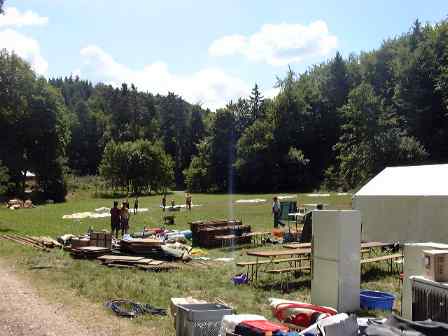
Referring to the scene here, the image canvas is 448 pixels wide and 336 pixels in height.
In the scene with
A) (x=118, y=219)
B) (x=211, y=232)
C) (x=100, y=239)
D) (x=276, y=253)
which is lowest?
(x=100, y=239)

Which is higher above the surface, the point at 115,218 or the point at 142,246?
the point at 115,218

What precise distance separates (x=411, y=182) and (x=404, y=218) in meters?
1.55

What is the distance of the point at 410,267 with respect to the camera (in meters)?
7.73

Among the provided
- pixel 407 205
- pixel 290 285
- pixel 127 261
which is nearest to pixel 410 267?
pixel 290 285

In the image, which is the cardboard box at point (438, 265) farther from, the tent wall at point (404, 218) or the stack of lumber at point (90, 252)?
the stack of lumber at point (90, 252)

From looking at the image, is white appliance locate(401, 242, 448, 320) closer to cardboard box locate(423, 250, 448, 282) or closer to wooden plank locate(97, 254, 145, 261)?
cardboard box locate(423, 250, 448, 282)

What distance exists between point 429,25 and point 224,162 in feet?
108

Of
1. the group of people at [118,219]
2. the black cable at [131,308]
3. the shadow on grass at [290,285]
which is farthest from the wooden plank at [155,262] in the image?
the group of people at [118,219]

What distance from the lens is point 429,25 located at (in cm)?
6450

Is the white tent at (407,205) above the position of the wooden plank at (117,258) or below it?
above

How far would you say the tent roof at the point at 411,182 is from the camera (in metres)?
17.7

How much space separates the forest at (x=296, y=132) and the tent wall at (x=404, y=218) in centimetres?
2691

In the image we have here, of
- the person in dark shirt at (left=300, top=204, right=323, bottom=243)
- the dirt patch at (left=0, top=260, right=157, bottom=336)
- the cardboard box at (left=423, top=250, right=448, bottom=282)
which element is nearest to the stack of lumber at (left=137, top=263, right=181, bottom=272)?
the dirt patch at (left=0, top=260, right=157, bottom=336)

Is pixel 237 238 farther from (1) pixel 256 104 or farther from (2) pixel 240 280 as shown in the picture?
(1) pixel 256 104
